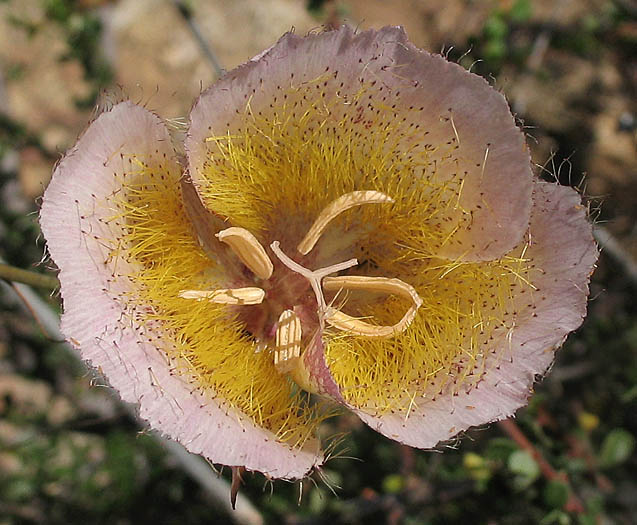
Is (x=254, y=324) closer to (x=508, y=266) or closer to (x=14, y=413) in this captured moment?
(x=508, y=266)

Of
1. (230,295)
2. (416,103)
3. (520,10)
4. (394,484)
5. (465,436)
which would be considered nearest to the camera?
(465,436)

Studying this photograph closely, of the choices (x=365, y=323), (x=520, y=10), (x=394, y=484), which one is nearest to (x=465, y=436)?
(x=365, y=323)

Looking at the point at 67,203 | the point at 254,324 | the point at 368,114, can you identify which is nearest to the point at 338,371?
the point at 254,324

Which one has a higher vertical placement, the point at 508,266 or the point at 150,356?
the point at 150,356

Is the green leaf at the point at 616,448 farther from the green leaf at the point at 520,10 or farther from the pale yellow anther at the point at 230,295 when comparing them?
the green leaf at the point at 520,10

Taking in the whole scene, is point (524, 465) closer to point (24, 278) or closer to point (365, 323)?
point (365, 323)

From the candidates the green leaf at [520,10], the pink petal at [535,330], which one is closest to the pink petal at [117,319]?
the pink petal at [535,330]
